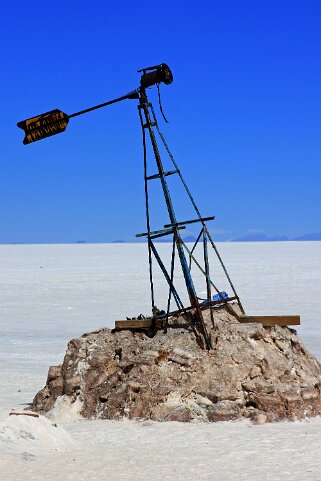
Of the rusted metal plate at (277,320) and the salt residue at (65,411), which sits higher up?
the rusted metal plate at (277,320)

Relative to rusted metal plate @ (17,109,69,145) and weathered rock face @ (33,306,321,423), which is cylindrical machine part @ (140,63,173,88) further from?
weathered rock face @ (33,306,321,423)

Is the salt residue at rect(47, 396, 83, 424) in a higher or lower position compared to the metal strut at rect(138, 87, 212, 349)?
lower

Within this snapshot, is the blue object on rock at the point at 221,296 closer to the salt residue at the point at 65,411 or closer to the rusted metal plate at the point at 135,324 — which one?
the rusted metal plate at the point at 135,324

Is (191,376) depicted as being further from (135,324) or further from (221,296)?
(221,296)

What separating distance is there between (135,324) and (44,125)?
3.17 meters

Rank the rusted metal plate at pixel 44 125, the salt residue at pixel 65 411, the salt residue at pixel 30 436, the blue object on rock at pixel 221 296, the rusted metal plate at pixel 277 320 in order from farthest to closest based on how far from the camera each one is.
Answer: the blue object on rock at pixel 221 296 < the rusted metal plate at pixel 277 320 < the rusted metal plate at pixel 44 125 < the salt residue at pixel 65 411 < the salt residue at pixel 30 436

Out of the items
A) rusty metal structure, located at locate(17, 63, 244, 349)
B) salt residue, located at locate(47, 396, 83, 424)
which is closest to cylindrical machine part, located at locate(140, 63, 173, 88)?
rusty metal structure, located at locate(17, 63, 244, 349)

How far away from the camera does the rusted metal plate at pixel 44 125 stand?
40.0ft

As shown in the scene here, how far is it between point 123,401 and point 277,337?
247 cm

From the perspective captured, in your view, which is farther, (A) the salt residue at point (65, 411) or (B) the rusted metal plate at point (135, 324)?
(B) the rusted metal plate at point (135, 324)

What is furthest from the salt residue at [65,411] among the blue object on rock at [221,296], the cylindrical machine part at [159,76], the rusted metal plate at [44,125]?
the cylindrical machine part at [159,76]

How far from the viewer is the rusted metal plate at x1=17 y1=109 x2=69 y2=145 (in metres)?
12.2

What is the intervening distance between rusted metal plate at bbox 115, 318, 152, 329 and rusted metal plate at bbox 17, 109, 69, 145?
2920mm

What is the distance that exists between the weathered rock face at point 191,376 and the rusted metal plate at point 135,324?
103 mm
